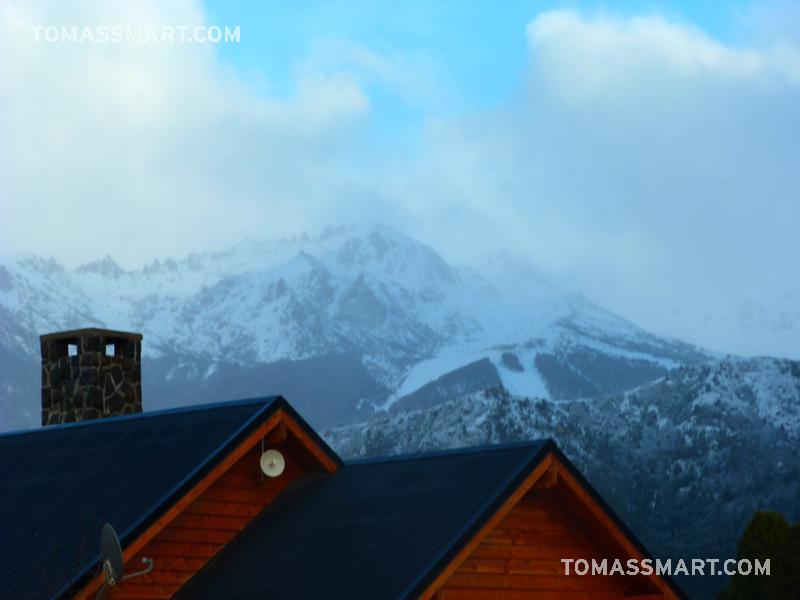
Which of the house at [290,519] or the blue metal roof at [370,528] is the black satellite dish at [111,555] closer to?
the house at [290,519]

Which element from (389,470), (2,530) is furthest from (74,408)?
(389,470)

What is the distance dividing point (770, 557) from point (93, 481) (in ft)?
112

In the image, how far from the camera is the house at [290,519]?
57.9 feet

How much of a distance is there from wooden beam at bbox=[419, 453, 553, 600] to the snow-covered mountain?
7696 centimetres

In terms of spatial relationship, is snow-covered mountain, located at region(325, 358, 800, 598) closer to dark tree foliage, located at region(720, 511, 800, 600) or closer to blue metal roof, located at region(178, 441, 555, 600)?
dark tree foliage, located at region(720, 511, 800, 600)

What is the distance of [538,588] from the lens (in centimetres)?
1872

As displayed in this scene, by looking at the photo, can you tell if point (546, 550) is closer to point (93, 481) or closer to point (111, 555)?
point (111, 555)

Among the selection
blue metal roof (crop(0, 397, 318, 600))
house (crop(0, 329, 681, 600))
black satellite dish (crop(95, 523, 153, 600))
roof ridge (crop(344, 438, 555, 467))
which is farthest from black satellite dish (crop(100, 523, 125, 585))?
roof ridge (crop(344, 438, 555, 467))

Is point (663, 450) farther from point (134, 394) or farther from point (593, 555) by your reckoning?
point (593, 555)

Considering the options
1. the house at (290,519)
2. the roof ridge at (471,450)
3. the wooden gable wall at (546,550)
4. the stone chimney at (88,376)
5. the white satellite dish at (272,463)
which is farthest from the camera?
the stone chimney at (88,376)

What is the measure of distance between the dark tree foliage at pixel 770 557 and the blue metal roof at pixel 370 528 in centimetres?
3252

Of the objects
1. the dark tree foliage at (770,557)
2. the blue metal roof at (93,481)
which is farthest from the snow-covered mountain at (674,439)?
the blue metal roof at (93,481)

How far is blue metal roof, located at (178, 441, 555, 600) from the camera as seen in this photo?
56.3 feet

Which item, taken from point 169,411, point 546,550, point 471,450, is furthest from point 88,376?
point 546,550
